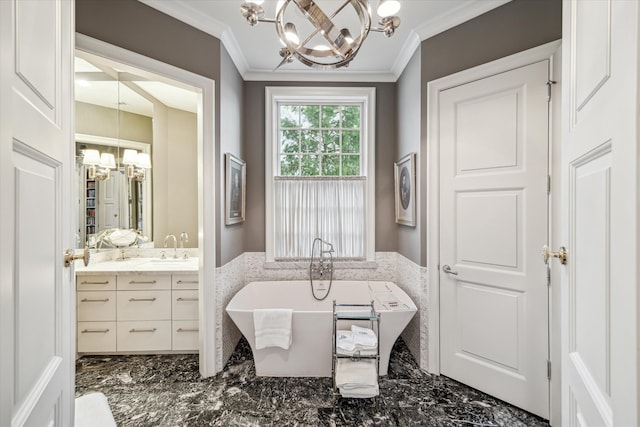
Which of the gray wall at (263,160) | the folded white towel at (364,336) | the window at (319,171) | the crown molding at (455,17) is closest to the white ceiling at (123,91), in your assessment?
the gray wall at (263,160)

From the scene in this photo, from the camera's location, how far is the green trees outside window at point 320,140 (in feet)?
10.3

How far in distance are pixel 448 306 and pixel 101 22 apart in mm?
3026

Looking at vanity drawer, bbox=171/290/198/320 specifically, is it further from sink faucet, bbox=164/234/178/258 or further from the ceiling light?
the ceiling light

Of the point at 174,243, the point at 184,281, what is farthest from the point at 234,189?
the point at 174,243

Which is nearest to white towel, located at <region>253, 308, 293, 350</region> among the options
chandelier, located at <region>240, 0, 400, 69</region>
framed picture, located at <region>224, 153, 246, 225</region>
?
framed picture, located at <region>224, 153, 246, 225</region>

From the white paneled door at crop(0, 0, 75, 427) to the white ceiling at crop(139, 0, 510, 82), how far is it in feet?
4.51

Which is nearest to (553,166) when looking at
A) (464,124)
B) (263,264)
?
(464,124)

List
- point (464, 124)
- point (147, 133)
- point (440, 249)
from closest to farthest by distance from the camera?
point (464, 124) < point (440, 249) < point (147, 133)

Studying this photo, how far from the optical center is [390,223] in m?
3.03

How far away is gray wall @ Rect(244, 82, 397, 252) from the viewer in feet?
9.77

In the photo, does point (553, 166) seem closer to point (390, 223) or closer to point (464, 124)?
point (464, 124)

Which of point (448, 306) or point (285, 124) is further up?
point (285, 124)

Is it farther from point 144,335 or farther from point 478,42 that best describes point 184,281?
point 478,42

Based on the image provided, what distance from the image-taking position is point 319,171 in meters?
3.16
